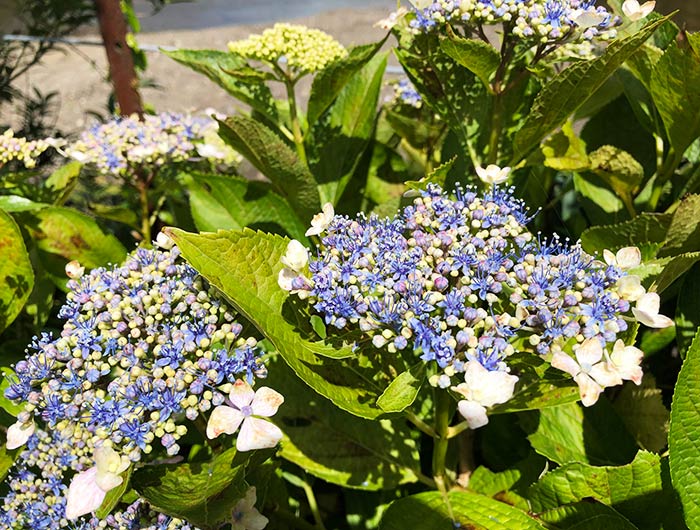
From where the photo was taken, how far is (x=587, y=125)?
1.37m

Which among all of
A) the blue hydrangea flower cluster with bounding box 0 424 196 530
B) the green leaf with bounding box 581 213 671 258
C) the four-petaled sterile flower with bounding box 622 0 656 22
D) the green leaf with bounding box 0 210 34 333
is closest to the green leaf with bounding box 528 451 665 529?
the green leaf with bounding box 581 213 671 258

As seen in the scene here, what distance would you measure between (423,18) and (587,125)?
0.56 meters

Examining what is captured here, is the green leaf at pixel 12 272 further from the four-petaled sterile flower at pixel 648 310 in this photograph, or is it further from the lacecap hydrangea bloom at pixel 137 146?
the four-petaled sterile flower at pixel 648 310

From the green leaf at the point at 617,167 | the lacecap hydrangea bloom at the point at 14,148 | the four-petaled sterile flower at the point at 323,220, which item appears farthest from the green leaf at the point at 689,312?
the lacecap hydrangea bloom at the point at 14,148

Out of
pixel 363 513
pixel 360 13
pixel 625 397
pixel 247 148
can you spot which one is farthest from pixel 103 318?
pixel 360 13

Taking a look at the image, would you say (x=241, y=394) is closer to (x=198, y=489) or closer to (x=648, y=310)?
(x=198, y=489)

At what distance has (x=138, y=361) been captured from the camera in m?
0.76

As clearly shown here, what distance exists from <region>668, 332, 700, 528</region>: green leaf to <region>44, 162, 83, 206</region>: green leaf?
1.11 metres

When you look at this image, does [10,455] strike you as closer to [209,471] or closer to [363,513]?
[209,471]

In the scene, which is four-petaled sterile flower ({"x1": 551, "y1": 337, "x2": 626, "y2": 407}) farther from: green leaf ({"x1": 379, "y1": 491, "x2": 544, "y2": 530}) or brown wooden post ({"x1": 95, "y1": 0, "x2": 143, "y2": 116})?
brown wooden post ({"x1": 95, "y1": 0, "x2": 143, "y2": 116})

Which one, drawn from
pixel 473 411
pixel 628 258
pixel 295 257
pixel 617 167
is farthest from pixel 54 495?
pixel 617 167

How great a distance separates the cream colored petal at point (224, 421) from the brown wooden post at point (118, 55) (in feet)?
3.87

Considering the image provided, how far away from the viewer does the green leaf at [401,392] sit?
2.29ft

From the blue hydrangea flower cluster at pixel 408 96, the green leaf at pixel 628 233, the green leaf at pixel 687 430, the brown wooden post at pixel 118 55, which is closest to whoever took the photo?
the green leaf at pixel 687 430
